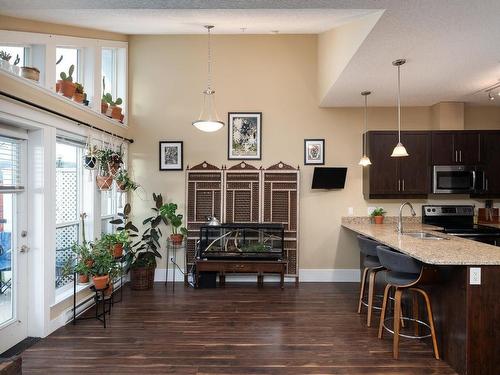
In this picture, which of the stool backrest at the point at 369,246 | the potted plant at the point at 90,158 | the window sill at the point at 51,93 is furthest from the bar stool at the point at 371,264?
the window sill at the point at 51,93

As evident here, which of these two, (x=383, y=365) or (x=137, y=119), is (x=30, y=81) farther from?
(x=383, y=365)

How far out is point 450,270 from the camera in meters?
2.68

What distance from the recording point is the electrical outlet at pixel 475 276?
2.47 m

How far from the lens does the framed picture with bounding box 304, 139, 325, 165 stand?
5215 millimetres

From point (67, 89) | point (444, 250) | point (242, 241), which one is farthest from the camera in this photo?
point (242, 241)

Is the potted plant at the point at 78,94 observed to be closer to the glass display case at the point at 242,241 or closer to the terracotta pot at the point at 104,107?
the terracotta pot at the point at 104,107

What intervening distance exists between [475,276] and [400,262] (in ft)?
1.72

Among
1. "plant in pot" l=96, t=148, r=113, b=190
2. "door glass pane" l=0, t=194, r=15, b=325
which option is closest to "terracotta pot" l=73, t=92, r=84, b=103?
"plant in pot" l=96, t=148, r=113, b=190

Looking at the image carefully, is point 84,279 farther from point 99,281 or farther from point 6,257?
point 6,257

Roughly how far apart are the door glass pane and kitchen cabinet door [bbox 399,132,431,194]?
4.76 metres

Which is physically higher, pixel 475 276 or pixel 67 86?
pixel 67 86

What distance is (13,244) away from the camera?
3.12m

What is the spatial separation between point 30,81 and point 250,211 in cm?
322

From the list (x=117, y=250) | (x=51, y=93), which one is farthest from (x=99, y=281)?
(x=51, y=93)
